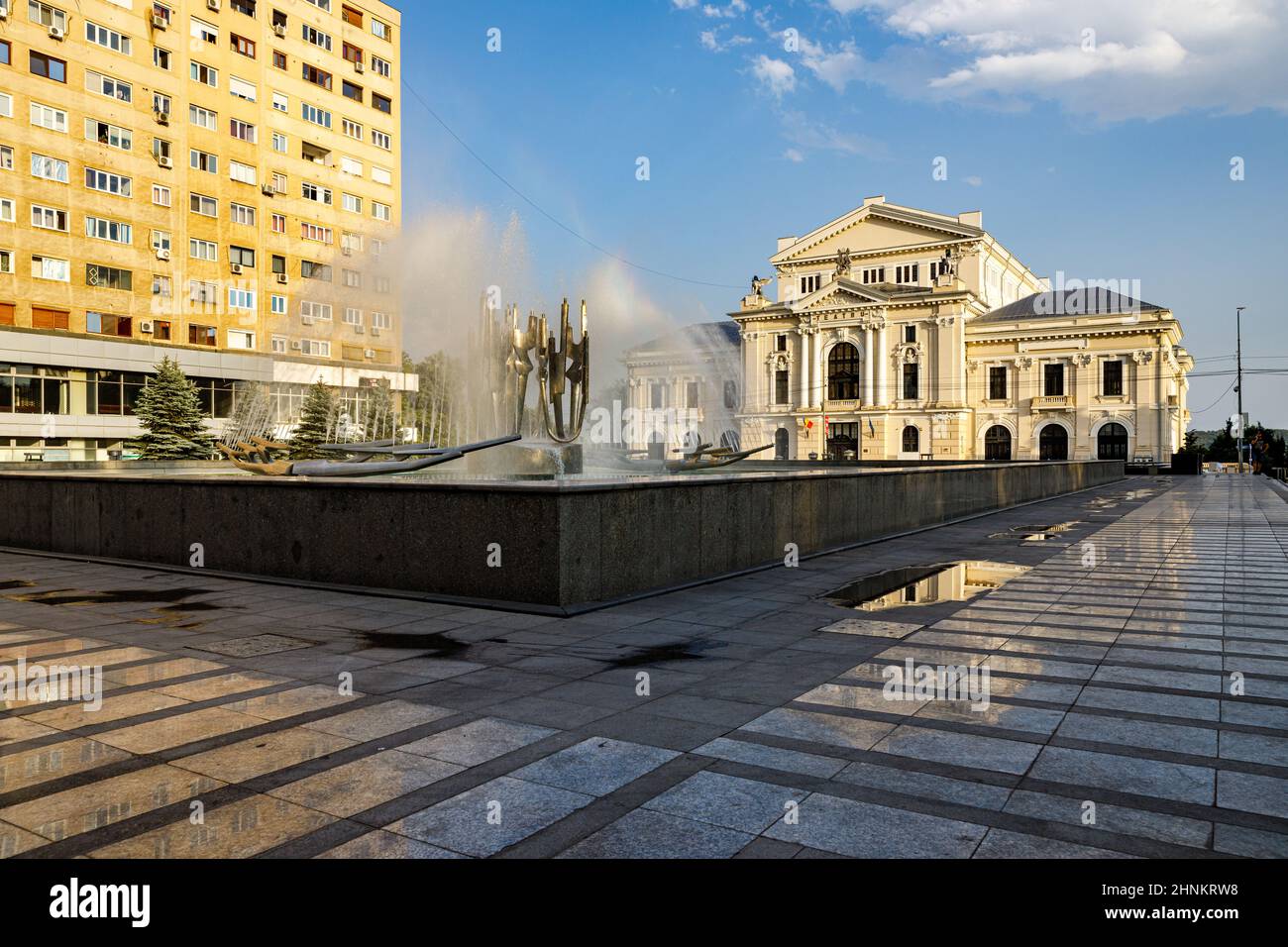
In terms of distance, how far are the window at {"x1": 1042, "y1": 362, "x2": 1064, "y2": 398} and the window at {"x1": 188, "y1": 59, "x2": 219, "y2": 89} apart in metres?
64.0

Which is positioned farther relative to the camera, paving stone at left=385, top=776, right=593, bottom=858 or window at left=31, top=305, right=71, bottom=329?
window at left=31, top=305, right=71, bottom=329

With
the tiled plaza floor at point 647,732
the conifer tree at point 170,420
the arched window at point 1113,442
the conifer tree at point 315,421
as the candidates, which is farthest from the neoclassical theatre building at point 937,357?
the tiled plaza floor at point 647,732

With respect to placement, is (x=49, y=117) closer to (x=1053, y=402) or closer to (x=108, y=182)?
(x=108, y=182)

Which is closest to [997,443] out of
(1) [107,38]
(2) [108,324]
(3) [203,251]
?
(3) [203,251]

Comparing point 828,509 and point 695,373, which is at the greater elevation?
point 695,373

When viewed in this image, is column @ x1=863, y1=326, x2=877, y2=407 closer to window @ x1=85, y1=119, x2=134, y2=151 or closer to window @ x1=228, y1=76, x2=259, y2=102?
window @ x1=228, y1=76, x2=259, y2=102

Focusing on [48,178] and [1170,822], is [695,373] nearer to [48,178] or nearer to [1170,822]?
[48,178]

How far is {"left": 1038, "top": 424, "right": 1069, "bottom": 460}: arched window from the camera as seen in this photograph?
234 ft

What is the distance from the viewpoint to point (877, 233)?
255 ft

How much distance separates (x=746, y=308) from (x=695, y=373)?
11.7 metres

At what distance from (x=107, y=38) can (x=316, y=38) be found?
48.3 feet

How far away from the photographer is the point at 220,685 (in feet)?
20.3

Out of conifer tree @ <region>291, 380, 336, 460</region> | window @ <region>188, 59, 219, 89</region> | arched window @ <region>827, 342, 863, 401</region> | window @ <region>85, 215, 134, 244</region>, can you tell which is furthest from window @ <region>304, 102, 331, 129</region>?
arched window @ <region>827, 342, 863, 401</region>
